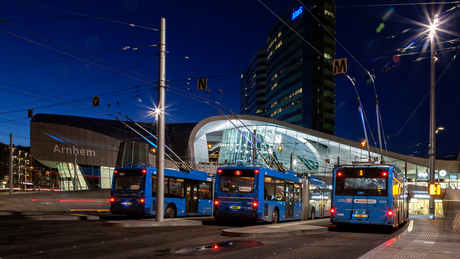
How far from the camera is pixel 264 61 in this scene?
139 meters

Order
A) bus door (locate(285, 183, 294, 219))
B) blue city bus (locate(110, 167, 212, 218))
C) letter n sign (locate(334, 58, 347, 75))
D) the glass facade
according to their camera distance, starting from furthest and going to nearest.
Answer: the glass facade, bus door (locate(285, 183, 294, 219)), blue city bus (locate(110, 167, 212, 218)), letter n sign (locate(334, 58, 347, 75))

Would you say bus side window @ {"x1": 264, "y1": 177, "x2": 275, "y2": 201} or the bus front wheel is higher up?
bus side window @ {"x1": 264, "y1": 177, "x2": 275, "y2": 201}

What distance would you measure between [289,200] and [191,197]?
538 cm

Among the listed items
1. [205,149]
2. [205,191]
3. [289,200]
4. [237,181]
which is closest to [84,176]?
[205,149]

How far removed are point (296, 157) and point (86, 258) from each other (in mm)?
57286

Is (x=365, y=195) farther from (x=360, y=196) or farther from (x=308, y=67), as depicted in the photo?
(x=308, y=67)

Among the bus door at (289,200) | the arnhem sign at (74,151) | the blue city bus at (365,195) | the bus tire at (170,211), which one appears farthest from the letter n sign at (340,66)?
the arnhem sign at (74,151)

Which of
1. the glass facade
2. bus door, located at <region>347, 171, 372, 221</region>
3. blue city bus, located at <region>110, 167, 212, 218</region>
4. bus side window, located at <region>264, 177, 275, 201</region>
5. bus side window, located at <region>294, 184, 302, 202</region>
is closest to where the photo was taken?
Answer: bus door, located at <region>347, 171, 372, 221</region>

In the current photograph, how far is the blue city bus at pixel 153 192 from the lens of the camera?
19344mm

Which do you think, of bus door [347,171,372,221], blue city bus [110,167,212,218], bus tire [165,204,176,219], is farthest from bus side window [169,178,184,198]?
bus door [347,171,372,221]

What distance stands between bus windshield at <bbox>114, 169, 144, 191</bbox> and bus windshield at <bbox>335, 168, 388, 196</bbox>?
9.29 metres

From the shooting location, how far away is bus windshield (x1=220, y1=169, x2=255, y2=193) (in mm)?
17766

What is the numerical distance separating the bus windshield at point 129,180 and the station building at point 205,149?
1182 inches

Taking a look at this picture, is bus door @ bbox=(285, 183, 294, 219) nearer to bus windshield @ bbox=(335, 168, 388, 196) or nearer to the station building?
bus windshield @ bbox=(335, 168, 388, 196)
